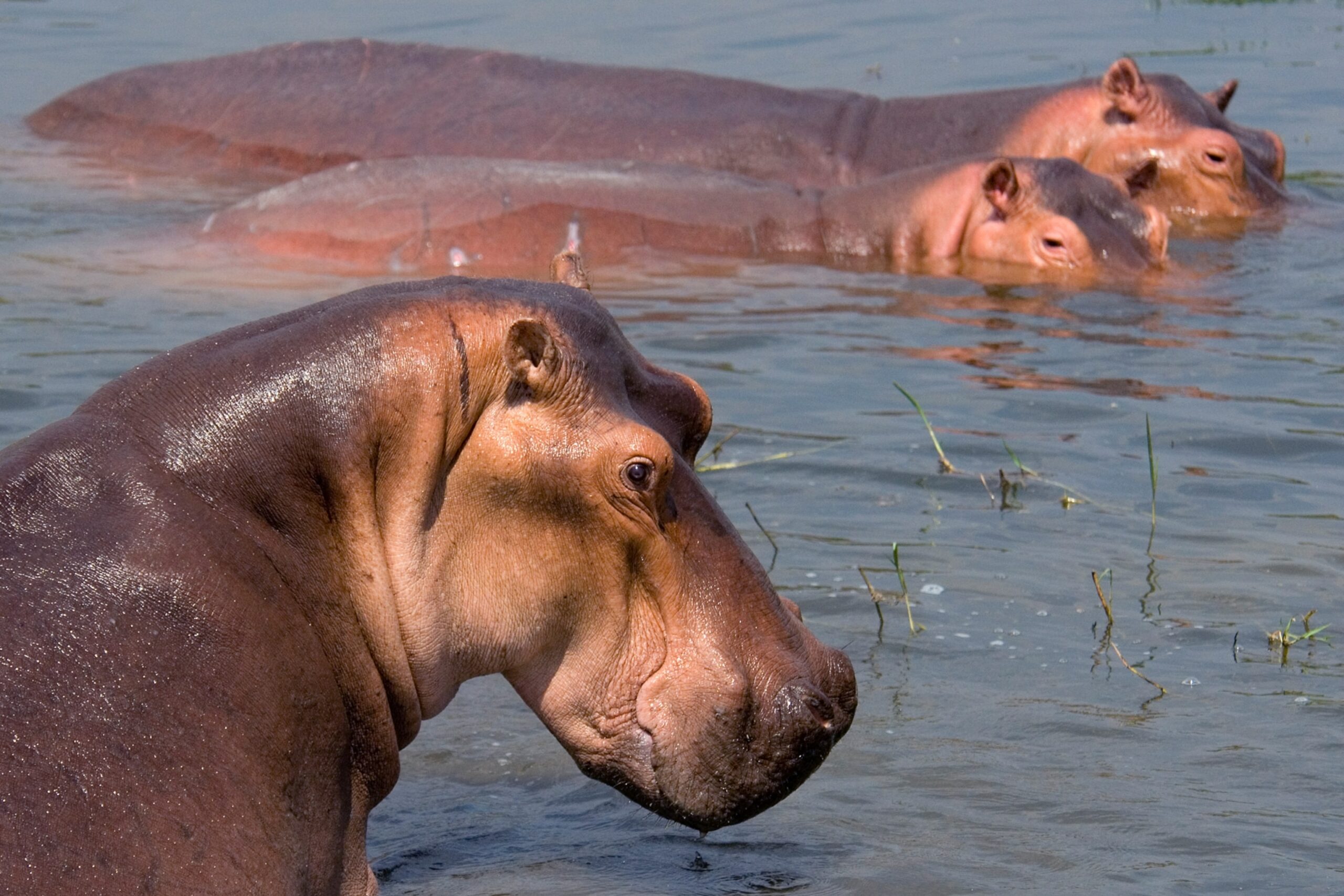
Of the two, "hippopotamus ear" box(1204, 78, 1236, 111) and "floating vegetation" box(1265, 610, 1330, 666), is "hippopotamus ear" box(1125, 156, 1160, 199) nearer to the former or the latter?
"hippopotamus ear" box(1204, 78, 1236, 111)

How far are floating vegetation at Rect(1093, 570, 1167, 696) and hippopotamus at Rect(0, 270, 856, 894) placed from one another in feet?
5.39

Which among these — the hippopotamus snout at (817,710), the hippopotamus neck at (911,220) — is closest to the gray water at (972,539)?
the hippopotamus neck at (911,220)

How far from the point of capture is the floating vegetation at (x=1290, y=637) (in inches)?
191

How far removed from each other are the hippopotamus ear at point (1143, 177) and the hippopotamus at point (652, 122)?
0.10 m

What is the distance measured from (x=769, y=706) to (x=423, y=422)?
728 mm

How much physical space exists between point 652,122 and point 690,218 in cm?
168

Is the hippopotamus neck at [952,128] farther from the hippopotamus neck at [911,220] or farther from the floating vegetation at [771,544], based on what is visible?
the floating vegetation at [771,544]

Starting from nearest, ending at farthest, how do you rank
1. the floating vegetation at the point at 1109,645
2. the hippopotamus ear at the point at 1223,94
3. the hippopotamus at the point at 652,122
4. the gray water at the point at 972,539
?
the gray water at the point at 972,539 → the floating vegetation at the point at 1109,645 → the hippopotamus at the point at 652,122 → the hippopotamus ear at the point at 1223,94

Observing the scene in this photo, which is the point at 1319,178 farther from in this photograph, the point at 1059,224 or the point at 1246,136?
the point at 1059,224

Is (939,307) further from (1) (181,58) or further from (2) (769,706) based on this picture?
(1) (181,58)

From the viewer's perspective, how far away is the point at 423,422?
2928 millimetres

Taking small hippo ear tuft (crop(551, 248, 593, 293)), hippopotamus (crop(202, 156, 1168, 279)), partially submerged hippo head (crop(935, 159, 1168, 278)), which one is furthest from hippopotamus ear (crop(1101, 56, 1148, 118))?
small hippo ear tuft (crop(551, 248, 593, 293))

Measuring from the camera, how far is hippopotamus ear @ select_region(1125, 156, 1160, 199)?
1080 centimetres

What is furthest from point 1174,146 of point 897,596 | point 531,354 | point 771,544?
point 531,354
